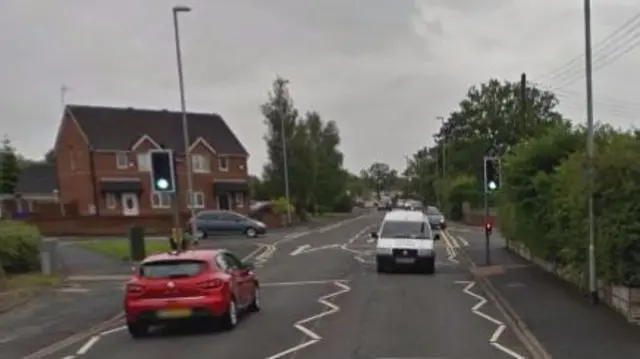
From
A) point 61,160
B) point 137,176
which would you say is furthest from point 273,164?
point 61,160

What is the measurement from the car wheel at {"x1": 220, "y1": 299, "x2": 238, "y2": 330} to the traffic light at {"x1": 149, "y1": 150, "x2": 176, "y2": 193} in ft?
21.4

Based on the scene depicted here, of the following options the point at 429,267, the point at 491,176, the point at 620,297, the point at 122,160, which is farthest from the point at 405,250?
the point at 122,160

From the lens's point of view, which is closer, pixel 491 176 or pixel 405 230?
pixel 491 176

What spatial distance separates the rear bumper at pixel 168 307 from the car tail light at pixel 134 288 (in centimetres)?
17

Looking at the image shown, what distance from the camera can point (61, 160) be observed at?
74.1 meters

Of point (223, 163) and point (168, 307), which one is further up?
point (223, 163)

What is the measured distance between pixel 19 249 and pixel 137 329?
14801 mm

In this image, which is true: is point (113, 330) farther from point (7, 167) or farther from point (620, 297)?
point (7, 167)

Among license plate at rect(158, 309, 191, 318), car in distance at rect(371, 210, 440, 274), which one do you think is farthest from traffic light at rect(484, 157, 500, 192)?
license plate at rect(158, 309, 191, 318)

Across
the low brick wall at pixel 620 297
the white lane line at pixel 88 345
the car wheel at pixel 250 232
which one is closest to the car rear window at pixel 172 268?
the white lane line at pixel 88 345

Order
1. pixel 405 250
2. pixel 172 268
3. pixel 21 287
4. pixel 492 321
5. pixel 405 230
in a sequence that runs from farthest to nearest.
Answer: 1. pixel 405 230
2. pixel 405 250
3. pixel 21 287
4. pixel 492 321
5. pixel 172 268

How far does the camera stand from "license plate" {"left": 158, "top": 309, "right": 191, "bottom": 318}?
48.7 ft

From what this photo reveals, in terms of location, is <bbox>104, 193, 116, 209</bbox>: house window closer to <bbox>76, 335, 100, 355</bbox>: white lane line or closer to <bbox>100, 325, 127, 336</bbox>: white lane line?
<bbox>100, 325, 127, 336</bbox>: white lane line

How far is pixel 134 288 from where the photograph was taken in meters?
15.1
